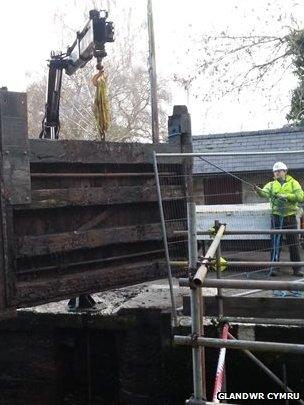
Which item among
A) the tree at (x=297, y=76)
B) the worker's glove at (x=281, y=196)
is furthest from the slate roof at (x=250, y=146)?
the worker's glove at (x=281, y=196)

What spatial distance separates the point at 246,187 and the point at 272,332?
892 centimetres

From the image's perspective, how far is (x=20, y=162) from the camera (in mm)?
4035

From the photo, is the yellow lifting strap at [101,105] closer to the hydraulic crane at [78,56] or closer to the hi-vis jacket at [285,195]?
the hydraulic crane at [78,56]

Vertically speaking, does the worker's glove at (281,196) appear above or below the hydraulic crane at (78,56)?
below

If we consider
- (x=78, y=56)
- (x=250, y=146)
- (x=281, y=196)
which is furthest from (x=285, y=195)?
(x=250, y=146)

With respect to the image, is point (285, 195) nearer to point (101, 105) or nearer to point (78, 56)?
point (101, 105)

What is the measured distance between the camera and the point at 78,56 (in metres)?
6.22

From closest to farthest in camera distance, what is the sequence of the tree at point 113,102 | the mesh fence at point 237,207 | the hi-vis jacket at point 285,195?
1. the mesh fence at point 237,207
2. the hi-vis jacket at point 285,195
3. the tree at point 113,102

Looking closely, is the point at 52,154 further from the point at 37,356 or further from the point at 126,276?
the point at 37,356

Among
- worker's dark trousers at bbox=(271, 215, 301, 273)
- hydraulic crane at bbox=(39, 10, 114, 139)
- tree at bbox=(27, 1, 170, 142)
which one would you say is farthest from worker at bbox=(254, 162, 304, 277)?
tree at bbox=(27, 1, 170, 142)

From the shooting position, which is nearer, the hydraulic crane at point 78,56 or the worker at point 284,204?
the hydraulic crane at point 78,56

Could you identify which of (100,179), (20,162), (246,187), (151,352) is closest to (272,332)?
(151,352)

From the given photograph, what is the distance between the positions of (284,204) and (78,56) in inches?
144

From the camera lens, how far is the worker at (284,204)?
293 inches
